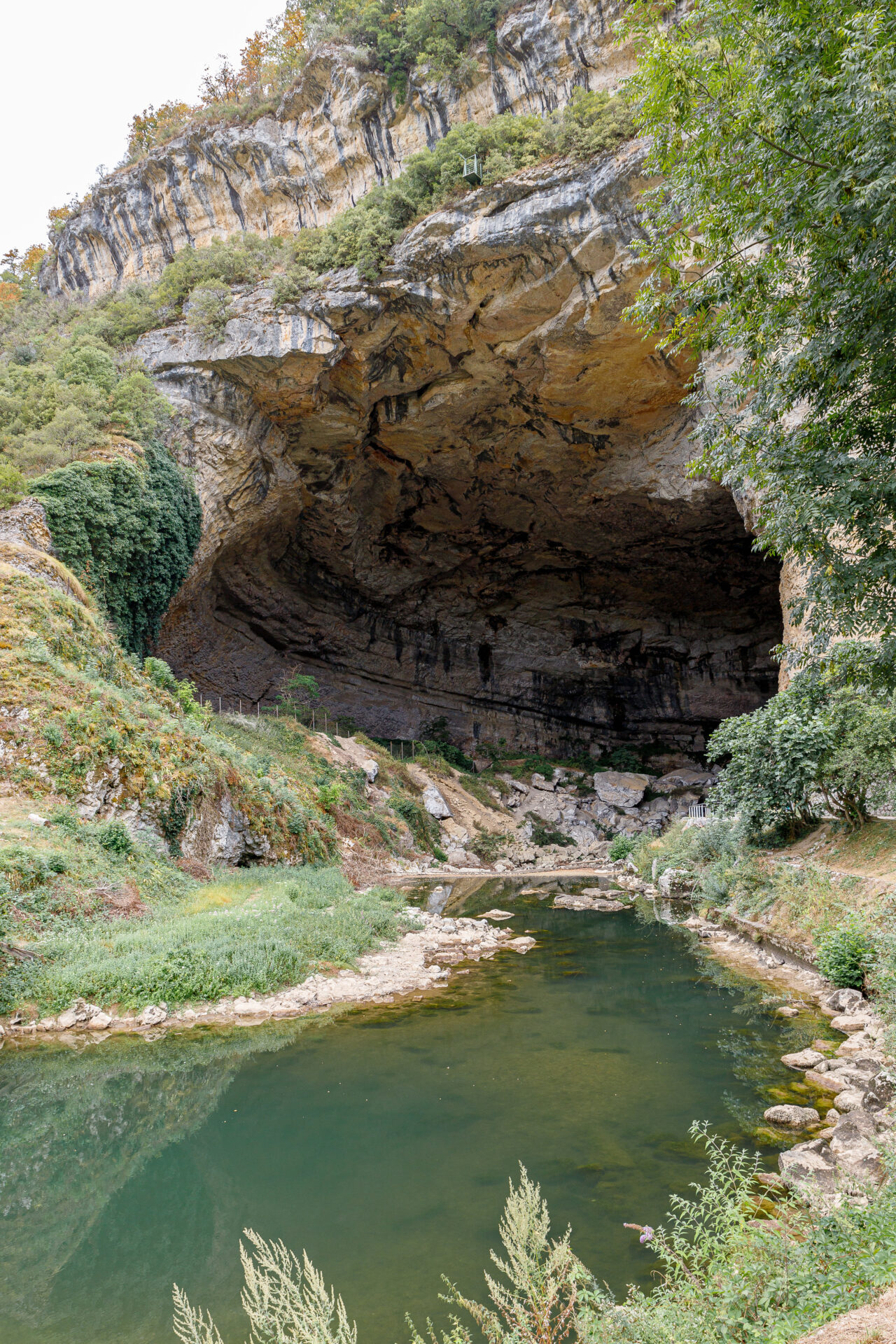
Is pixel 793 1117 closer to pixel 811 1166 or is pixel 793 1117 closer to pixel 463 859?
pixel 811 1166

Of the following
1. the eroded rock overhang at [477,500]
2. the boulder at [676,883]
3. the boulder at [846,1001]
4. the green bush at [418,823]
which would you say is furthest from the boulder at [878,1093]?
the green bush at [418,823]

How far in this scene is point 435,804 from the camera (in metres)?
28.3

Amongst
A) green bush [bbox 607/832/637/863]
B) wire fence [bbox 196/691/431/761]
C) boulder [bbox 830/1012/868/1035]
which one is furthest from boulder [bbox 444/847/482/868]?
boulder [bbox 830/1012/868/1035]

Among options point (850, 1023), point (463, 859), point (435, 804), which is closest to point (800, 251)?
point (850, 1023)

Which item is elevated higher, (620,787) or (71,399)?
(71,399)

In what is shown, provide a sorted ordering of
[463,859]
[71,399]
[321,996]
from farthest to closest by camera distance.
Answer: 1. [463,859]
2. [71,399]
3. [321,996]

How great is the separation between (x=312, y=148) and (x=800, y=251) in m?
27.9

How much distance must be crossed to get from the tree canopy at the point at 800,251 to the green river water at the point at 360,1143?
3.94 m

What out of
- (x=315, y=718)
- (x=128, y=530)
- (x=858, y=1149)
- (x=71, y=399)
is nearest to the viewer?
(x=858, y=1149)

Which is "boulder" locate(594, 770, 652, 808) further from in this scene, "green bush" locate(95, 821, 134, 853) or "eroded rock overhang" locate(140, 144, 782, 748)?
"green bush" locate(95, 821, 134, 853)

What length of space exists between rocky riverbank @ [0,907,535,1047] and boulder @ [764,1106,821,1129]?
445cm

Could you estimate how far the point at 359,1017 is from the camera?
747 centimetres

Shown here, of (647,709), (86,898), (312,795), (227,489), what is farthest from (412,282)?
(647,709)

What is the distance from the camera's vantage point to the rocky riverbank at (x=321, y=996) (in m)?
6.90
